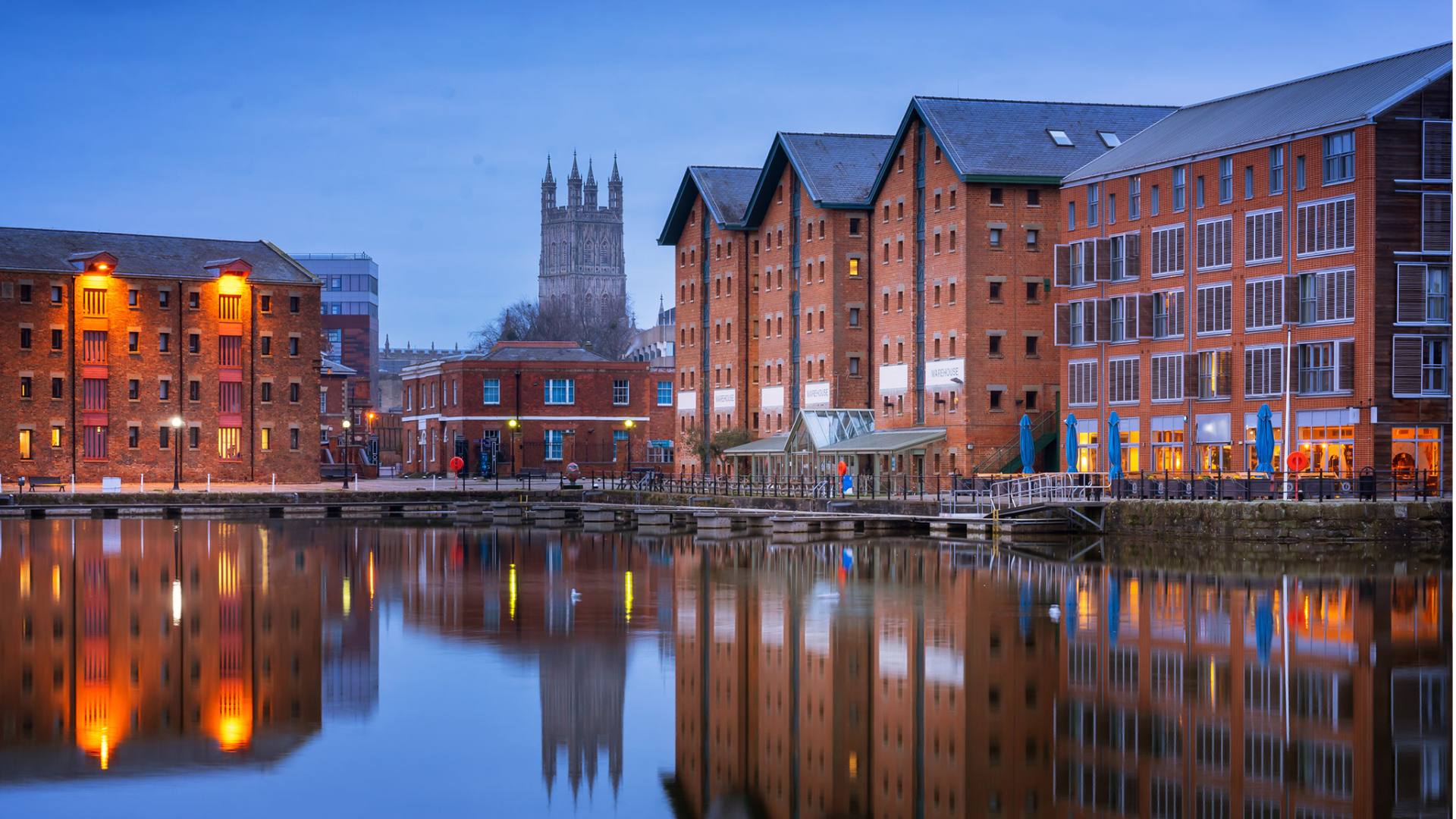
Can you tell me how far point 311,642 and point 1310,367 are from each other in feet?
125

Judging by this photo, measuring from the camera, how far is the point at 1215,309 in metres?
60.4

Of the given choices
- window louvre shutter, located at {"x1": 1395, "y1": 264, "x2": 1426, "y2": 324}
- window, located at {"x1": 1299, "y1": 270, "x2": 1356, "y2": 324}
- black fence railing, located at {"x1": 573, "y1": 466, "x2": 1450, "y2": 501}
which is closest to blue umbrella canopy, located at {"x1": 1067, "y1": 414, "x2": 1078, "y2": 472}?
black fence railing, located at {"x1": 573, "y1": 466, "x2": 1450, "y2": 501}

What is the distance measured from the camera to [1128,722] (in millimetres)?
20688

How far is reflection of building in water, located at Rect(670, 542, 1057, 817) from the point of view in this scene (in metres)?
18.2

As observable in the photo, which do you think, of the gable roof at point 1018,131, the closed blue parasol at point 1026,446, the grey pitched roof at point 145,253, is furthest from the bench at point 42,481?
the closed blue parasol at point 1026,446

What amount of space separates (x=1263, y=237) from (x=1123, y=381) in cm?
873

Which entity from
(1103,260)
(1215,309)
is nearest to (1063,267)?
(1103,260)

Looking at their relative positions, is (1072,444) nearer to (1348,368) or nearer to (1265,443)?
(1348,368)

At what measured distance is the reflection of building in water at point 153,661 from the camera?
778 inches

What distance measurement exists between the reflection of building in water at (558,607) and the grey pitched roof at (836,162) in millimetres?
24850

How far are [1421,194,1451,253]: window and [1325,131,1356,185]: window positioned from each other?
2423 millimetres

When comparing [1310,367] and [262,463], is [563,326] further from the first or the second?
[1310,367]

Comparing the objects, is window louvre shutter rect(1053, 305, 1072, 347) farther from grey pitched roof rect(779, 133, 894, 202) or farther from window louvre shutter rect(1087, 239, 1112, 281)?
grey pitched roof rect(779, 133, 894, 202)

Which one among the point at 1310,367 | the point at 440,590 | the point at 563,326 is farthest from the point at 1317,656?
the point at 563,326
